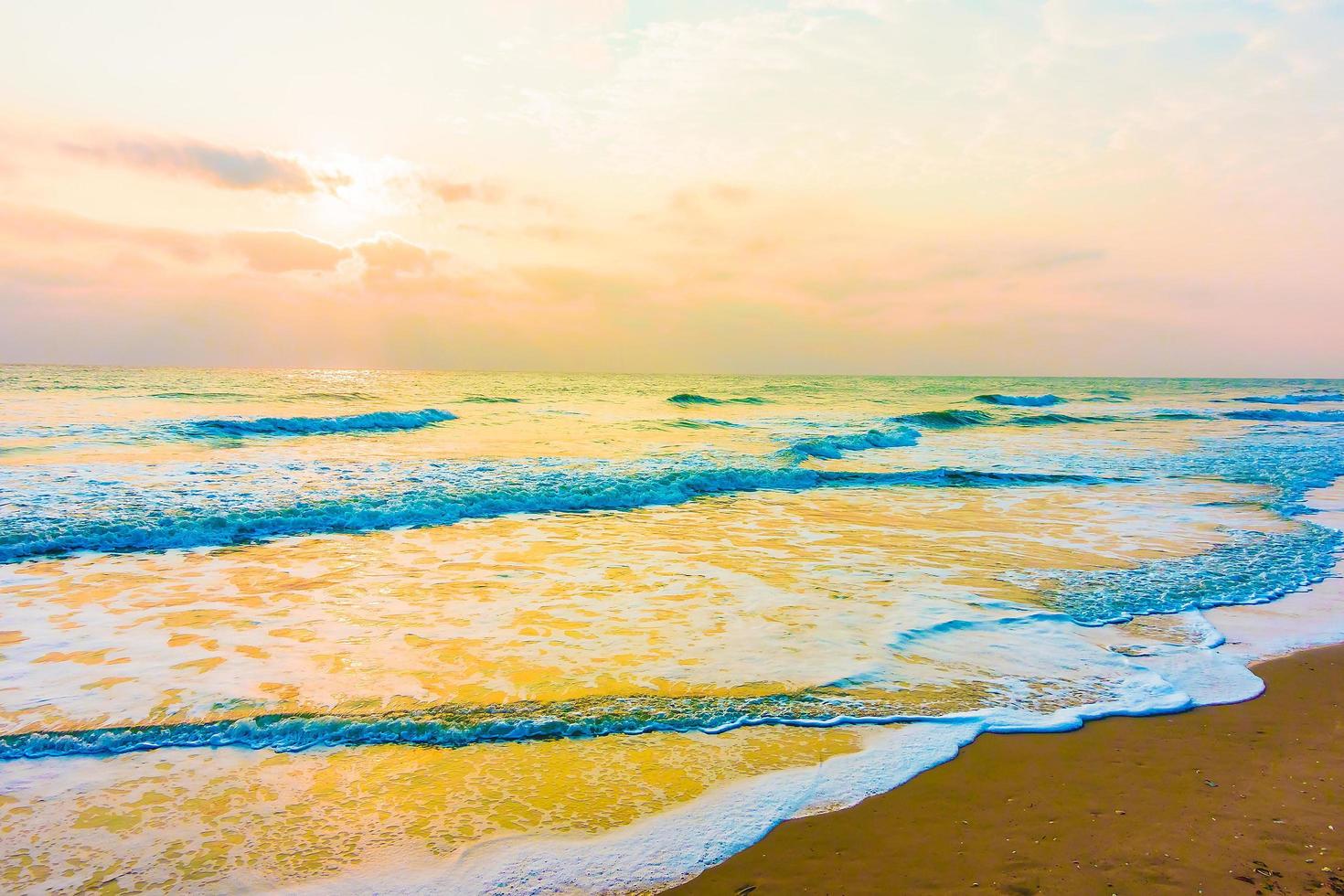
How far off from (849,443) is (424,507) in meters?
17.0

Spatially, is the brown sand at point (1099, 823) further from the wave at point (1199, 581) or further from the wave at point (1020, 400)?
the wave at point (1020, 400)

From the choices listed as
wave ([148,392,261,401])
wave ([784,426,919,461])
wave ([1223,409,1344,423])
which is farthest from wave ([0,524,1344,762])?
wave ([1223,409,1344,423])

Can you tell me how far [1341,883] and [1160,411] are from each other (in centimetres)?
5213

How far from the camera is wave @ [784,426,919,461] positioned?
22344mm

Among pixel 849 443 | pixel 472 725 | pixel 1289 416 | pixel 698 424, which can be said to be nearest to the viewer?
pixel 472 725

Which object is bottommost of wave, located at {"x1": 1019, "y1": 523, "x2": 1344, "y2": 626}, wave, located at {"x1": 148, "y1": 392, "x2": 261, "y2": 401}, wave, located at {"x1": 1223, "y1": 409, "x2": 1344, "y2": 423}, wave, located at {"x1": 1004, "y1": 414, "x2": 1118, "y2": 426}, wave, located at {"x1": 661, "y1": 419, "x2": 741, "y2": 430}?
wave, located at {"x1": 1019, "y1": 523, "x2": 1344, "y2": 626}

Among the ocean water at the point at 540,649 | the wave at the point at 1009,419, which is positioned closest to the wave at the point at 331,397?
the ocean water at the point at 540,649

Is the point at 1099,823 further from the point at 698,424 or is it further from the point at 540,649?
the point at 698,424

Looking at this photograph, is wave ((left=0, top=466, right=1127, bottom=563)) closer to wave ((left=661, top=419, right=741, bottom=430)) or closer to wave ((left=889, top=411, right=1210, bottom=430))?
wave ((left=661, top=419, right=741, bottom=430))

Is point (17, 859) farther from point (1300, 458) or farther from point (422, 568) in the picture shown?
point (1300, 458)

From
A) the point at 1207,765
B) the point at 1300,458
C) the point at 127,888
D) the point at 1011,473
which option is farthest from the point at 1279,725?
the point at 1300,458

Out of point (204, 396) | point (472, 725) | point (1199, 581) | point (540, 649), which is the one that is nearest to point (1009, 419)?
point (1199, 581)

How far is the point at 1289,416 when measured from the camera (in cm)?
4238

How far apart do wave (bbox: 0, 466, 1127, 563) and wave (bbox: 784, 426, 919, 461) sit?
3.94 m
